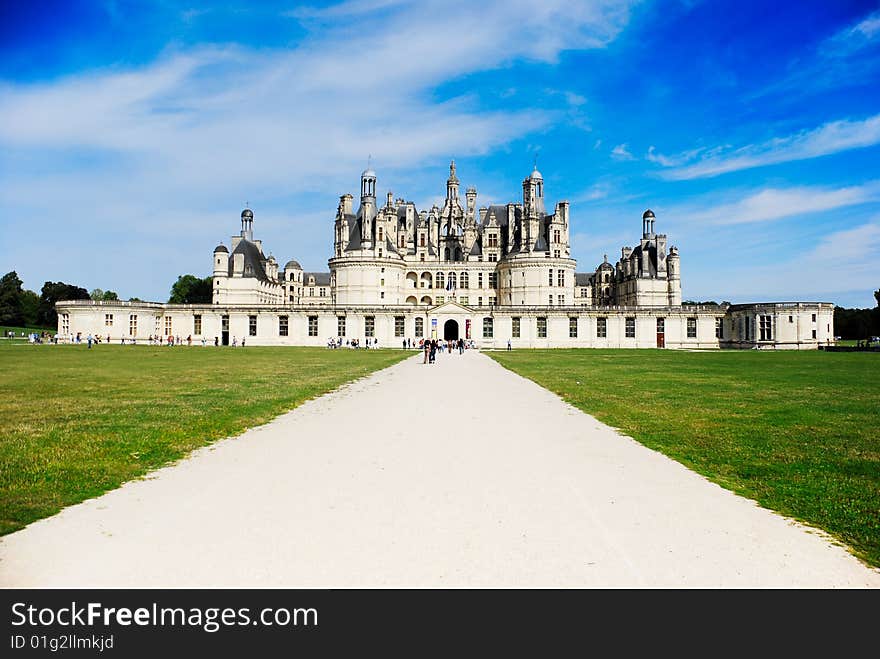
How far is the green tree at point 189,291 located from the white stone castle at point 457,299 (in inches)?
1295

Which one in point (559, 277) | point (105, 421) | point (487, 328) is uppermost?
point (559, 277)

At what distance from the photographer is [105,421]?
13.1m

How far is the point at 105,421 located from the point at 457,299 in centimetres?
7925

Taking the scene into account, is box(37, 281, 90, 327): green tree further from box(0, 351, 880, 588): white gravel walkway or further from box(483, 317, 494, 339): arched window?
box(0, 351, 880, 588): white gravel walkway

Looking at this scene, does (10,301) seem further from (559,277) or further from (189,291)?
(559,277)

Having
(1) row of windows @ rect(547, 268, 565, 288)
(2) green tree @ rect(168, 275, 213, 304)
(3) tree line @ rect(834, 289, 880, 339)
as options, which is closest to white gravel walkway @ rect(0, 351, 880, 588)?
(1) row of windows @ rect(547, 268, 565, 288)

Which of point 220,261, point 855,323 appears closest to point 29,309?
→ point 220,261

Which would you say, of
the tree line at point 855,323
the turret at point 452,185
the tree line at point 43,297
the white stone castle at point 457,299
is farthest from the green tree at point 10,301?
the tree line at point 855,323

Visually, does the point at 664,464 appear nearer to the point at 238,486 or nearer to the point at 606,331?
the point at 238,486

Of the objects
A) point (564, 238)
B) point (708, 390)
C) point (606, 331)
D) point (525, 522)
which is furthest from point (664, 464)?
point (564, 238)

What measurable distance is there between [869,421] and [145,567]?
1522cm

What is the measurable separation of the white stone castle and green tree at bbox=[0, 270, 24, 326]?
5192 centimetres

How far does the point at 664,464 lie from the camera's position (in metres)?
9.65

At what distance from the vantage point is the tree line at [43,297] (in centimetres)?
11638
